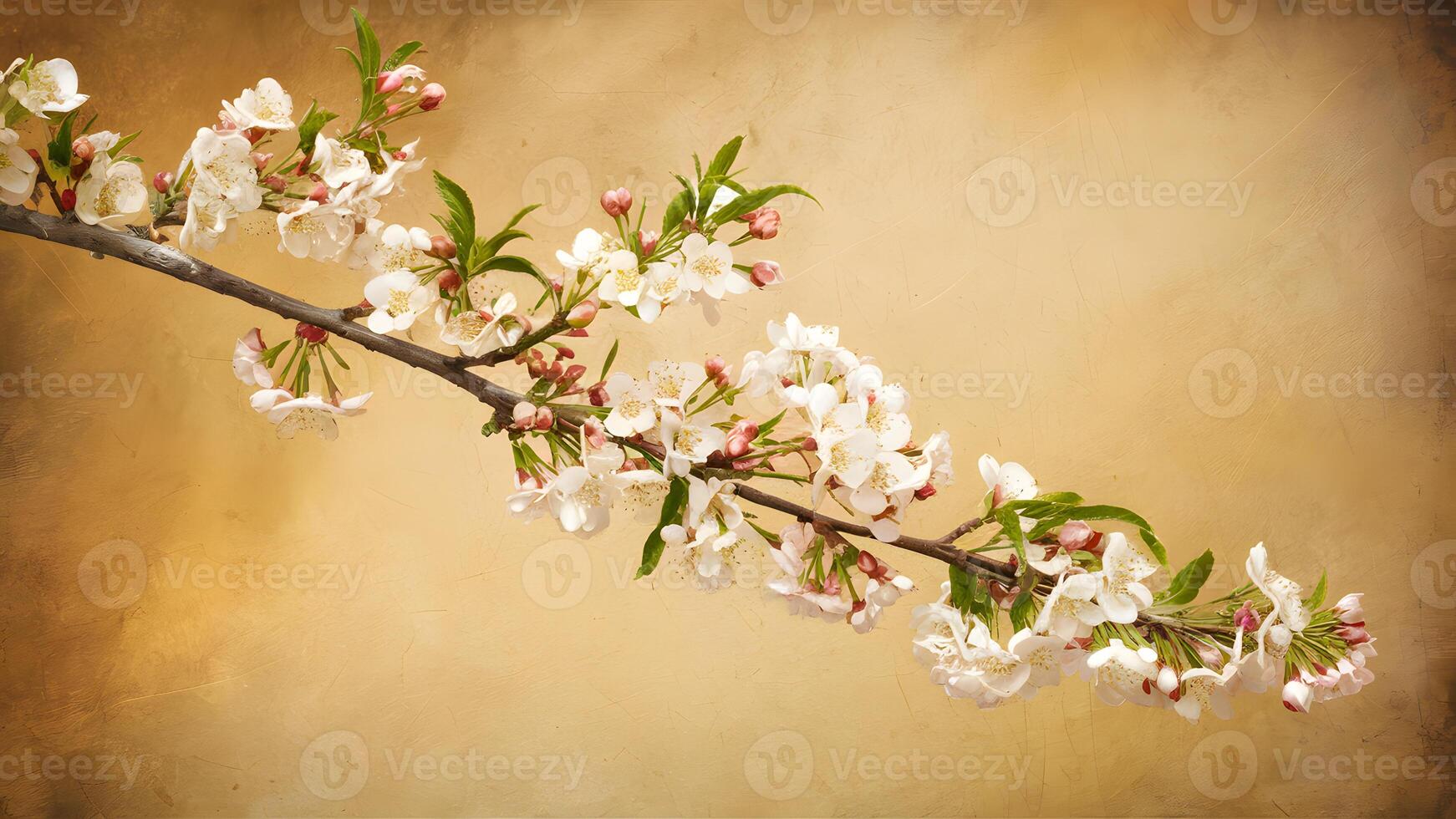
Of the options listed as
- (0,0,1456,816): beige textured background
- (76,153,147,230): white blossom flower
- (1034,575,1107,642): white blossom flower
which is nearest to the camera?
(1034,575,1107,642): white blossom flower

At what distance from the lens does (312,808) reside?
2.33m

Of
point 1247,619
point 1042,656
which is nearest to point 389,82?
point 1042,656

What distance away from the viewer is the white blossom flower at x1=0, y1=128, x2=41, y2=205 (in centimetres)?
86

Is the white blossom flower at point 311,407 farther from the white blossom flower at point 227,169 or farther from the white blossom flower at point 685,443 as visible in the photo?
the white blossom flower at point 685,443

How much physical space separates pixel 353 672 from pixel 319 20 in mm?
1631

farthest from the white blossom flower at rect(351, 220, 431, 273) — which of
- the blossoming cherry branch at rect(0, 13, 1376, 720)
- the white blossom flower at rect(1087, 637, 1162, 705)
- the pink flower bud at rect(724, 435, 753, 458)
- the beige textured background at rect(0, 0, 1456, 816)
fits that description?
the beige textured background at rect(0, 0, 1456, 816)

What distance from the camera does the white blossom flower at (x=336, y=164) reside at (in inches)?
33.4

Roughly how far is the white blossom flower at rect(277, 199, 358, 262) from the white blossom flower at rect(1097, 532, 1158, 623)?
0.74m

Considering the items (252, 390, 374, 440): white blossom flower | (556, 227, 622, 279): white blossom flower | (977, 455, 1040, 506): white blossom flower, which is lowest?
(977, 455, 1040, 506): white blossom flower

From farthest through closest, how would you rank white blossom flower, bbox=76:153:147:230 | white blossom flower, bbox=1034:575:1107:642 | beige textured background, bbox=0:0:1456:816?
beige textured background, bbox=0:0:1456:816 → white blossom flower, bbox=76:153:147:230 → white blossom flower, bbox=1034:575:1107:642

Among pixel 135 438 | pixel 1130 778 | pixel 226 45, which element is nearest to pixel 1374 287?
pixel 1130 778

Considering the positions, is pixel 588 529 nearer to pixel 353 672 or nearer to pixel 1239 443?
pixel 353 672

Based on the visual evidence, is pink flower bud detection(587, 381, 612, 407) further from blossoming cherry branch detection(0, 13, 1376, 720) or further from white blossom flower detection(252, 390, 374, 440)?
white blossom flower detection(252, 390, 374, 440)

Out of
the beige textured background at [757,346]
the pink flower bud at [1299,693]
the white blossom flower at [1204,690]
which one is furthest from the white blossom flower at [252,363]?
the beige textured background at [757,346]
